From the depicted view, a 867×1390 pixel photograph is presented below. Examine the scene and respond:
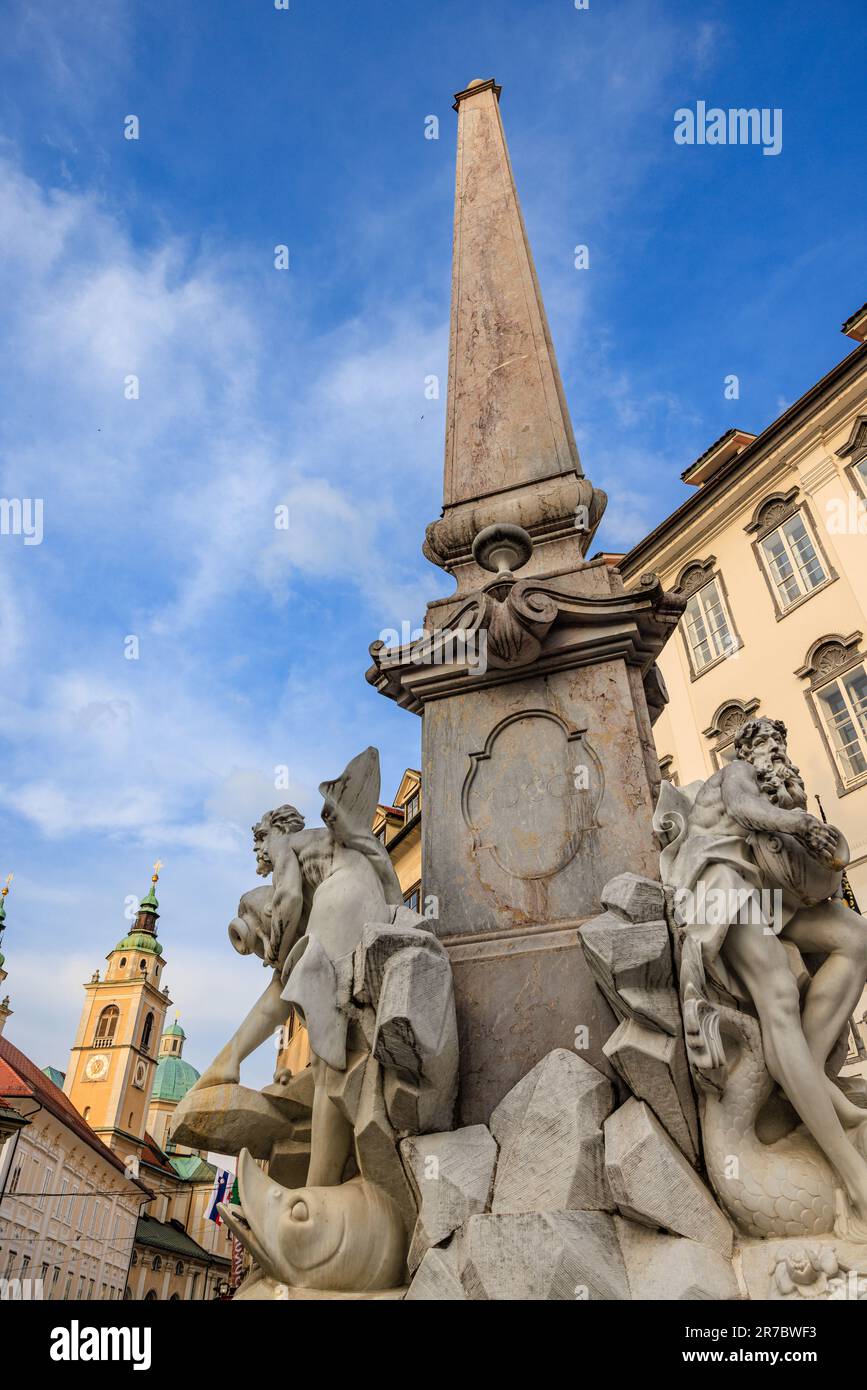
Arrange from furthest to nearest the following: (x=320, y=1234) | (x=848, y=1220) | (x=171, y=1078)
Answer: (x=171, y=1078), (x=320, y=1234), (x=848, y=1220)

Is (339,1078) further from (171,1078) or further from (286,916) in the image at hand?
(171,1078)

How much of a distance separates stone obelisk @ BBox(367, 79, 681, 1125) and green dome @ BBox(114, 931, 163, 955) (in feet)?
243

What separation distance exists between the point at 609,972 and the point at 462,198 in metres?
7.11

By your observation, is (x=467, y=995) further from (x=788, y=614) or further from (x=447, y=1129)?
(x=788, y=614)

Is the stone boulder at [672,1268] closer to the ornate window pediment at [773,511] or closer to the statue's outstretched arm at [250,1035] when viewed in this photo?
the statue's outstretched arm at [250,1035]

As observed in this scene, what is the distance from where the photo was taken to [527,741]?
15.0ft

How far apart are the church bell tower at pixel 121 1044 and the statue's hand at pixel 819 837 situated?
69012 millimetres

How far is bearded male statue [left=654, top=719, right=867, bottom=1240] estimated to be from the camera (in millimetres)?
2920

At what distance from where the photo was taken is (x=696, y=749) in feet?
62.5

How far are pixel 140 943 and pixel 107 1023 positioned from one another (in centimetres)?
652

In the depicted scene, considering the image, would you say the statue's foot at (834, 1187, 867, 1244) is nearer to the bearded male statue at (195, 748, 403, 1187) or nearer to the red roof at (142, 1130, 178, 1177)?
the bearded male statue at (195, 748, 403, 1187)

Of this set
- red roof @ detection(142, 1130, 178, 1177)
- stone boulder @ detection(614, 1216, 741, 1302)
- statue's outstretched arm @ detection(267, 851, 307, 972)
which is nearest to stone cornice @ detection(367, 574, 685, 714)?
statue's outstretched arm @ detection(267, 851, 307, 972)

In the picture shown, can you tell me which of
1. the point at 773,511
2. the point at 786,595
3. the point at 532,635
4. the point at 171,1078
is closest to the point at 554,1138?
the point at 532,635
